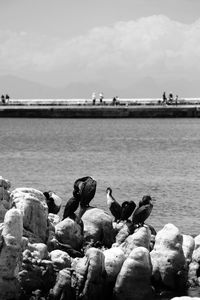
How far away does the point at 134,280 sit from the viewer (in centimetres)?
1906

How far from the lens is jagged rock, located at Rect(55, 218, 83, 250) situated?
71.4 ft

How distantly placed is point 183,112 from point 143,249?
78.0 m

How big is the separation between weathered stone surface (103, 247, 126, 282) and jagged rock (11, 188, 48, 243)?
202 cm

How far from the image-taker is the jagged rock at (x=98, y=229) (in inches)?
894

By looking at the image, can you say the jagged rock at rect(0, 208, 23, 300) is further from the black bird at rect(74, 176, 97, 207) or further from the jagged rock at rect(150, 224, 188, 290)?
the black bird at rect(74, 176, 97, 207)

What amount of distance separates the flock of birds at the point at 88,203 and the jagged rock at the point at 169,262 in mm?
2650

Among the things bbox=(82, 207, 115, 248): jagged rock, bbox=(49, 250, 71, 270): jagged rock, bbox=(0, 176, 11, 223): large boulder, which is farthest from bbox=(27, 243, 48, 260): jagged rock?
bbox=(82, 207, 115, 248): jagged rock

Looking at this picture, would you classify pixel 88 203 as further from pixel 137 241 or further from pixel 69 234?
pixel 137 241

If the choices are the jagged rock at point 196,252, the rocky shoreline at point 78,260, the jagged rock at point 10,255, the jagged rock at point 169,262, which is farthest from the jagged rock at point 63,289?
the jagged rock at point 196,252

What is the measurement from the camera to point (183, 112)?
3807 inches

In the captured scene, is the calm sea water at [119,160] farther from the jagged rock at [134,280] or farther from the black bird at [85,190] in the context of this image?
the jagged rock at [134,280]

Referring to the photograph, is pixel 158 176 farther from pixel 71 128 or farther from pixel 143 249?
pixel 71 128

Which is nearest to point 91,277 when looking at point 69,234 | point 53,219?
point 69,234

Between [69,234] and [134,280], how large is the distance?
10.4ft
